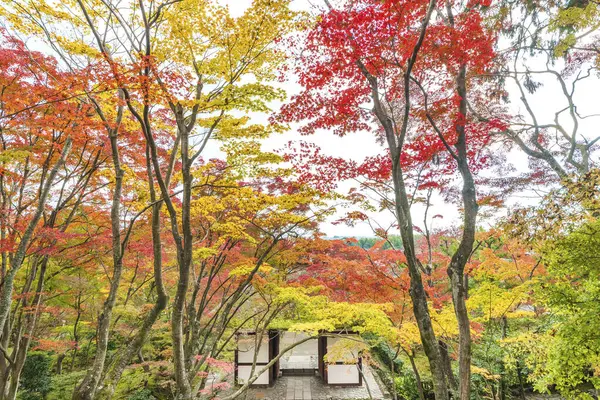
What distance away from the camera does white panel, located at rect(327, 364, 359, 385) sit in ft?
40.8

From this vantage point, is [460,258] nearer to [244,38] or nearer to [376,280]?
[376,280]

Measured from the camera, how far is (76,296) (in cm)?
1057

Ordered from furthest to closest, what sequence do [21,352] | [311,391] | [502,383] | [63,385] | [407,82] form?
[311,391]
[63,385]
[502,383]
[21,352]
[407,82]

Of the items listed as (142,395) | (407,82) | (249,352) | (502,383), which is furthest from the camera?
(249,352)

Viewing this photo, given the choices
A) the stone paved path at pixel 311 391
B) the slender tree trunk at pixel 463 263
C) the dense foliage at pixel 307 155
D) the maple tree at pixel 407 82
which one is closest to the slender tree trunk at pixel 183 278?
the dense foliage at pixel 307 155

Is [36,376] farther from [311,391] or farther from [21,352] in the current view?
[311,391]

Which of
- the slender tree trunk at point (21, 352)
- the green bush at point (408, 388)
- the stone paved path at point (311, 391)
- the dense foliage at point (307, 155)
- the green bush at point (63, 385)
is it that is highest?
the dense foliage at point (307, 155)

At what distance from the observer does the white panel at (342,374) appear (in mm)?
12438

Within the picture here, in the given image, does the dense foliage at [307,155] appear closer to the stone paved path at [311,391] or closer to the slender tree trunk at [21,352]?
the slender tree trunk at [21,352]

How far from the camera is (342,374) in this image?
41.1 ft

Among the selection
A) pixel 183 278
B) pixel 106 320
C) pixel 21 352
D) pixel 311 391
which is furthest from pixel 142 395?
pixel 183 278

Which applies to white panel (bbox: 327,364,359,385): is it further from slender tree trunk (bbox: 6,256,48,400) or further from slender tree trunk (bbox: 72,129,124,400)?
slender tree trunk (bbox: 6,256,48,400)

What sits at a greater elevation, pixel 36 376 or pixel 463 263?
pixel 463 263

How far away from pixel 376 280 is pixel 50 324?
39.5 ft
